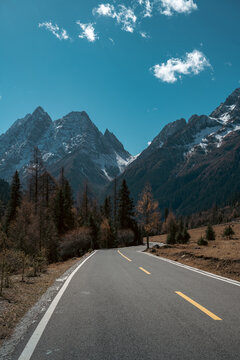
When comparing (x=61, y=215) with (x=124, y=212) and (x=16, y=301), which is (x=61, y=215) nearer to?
(x=124, y=212)

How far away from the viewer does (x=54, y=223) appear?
39562 millimetres

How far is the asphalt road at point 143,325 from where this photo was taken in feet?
12.7

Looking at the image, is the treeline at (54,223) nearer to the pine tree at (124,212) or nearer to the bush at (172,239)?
the pine tree at (124,212)

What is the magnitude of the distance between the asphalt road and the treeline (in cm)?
414

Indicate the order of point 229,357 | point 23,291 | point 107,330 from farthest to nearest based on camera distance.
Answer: point 23,291 → point 107,330 → point 229,357

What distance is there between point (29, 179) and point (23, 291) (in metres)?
31.2

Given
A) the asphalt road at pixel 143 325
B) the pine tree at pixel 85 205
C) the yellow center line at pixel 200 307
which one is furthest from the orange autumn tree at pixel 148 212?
the yellow center line at pixel 200 307

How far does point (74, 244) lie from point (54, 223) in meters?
4.26

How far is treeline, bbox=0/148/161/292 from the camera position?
2817 centimetres

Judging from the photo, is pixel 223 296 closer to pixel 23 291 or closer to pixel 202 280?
pixel 202 280

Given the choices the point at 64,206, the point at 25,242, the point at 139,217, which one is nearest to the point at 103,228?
the point at 64,206

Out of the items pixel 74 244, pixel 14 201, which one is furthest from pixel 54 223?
pixel 14 201

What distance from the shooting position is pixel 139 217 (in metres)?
36.8

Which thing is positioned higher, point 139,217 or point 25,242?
point 139,217
